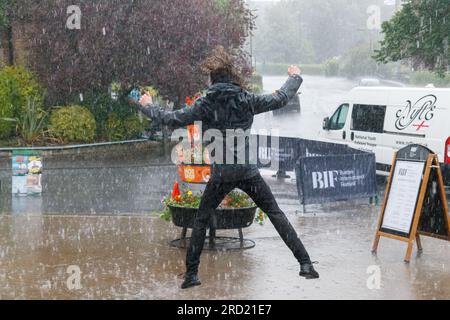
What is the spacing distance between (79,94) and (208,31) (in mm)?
4397

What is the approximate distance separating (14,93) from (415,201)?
55.3 feet

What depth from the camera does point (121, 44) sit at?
903 inches

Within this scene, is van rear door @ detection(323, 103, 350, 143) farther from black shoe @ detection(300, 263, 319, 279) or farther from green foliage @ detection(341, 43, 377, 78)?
green foliage @ detection(341, 43, 377, 78)

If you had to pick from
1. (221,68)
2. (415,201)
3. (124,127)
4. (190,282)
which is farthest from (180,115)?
(124,127)

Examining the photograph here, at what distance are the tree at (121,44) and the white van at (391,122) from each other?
19.6ft

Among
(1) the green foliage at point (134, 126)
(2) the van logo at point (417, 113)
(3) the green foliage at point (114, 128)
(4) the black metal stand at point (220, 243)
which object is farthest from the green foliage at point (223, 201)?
(1) the green foliage at point (134, 126)

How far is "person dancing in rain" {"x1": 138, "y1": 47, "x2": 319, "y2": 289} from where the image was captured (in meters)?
7.88

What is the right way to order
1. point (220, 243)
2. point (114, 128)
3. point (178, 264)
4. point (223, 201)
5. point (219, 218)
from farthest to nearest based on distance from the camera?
point (114, 128) → point (220, 243) → point (223, 201) → point (219, 218) → point (178, 264)

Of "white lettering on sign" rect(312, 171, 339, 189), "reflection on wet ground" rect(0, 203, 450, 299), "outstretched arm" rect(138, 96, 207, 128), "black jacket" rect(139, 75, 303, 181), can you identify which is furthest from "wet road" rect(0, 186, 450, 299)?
"outstretched arm" rect(138, 96, 207, 128)

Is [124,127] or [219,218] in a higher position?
[124,127]

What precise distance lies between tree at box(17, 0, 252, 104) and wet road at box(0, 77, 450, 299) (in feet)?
27.2

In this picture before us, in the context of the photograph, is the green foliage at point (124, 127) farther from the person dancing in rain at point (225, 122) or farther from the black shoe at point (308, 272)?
the black shoe at point (308, 272)

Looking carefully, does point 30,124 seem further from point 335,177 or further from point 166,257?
point 166,257
